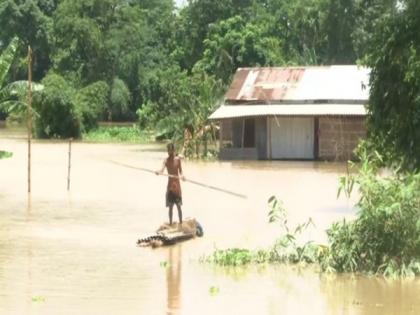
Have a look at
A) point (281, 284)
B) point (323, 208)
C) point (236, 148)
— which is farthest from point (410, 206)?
point (236, 148)

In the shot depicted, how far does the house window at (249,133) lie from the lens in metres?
36.5

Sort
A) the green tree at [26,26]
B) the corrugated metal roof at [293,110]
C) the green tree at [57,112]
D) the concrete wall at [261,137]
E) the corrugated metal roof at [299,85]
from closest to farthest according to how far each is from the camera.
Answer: the corrugated metal roof at [293,110] → the corrugated metal roof at [299,85] → the concrete wall at [261,137] → the green tree at [57,112] → the green tree at [26,26]

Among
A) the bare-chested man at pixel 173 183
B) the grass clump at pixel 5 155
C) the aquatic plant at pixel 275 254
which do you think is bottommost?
the aquatic plant at pixel 275 254

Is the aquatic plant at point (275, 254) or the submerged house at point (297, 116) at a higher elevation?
the submerged house at point (297, 116)

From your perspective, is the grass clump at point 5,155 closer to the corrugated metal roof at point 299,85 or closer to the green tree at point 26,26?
the corrugated metal roof at point 299,85

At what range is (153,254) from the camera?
13.9 metres

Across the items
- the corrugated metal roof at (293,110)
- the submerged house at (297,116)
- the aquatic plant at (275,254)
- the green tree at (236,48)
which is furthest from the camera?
the green tree at (236,48)

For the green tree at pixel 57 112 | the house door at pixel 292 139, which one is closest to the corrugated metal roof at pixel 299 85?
the house door at pixel 292 139

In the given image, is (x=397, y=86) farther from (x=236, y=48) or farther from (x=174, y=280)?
(x=236, y=48)

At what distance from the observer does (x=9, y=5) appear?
6475cm

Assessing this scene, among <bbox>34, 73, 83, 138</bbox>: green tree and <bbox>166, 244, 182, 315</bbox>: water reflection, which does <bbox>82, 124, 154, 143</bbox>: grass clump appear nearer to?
<bbox>34, 73, 83, 138</bbox>: green tree

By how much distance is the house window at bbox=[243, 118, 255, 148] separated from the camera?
3648 centimetres

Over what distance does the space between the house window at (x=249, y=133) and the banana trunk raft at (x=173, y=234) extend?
21.0 metres

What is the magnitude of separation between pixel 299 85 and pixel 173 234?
74.3 ft
